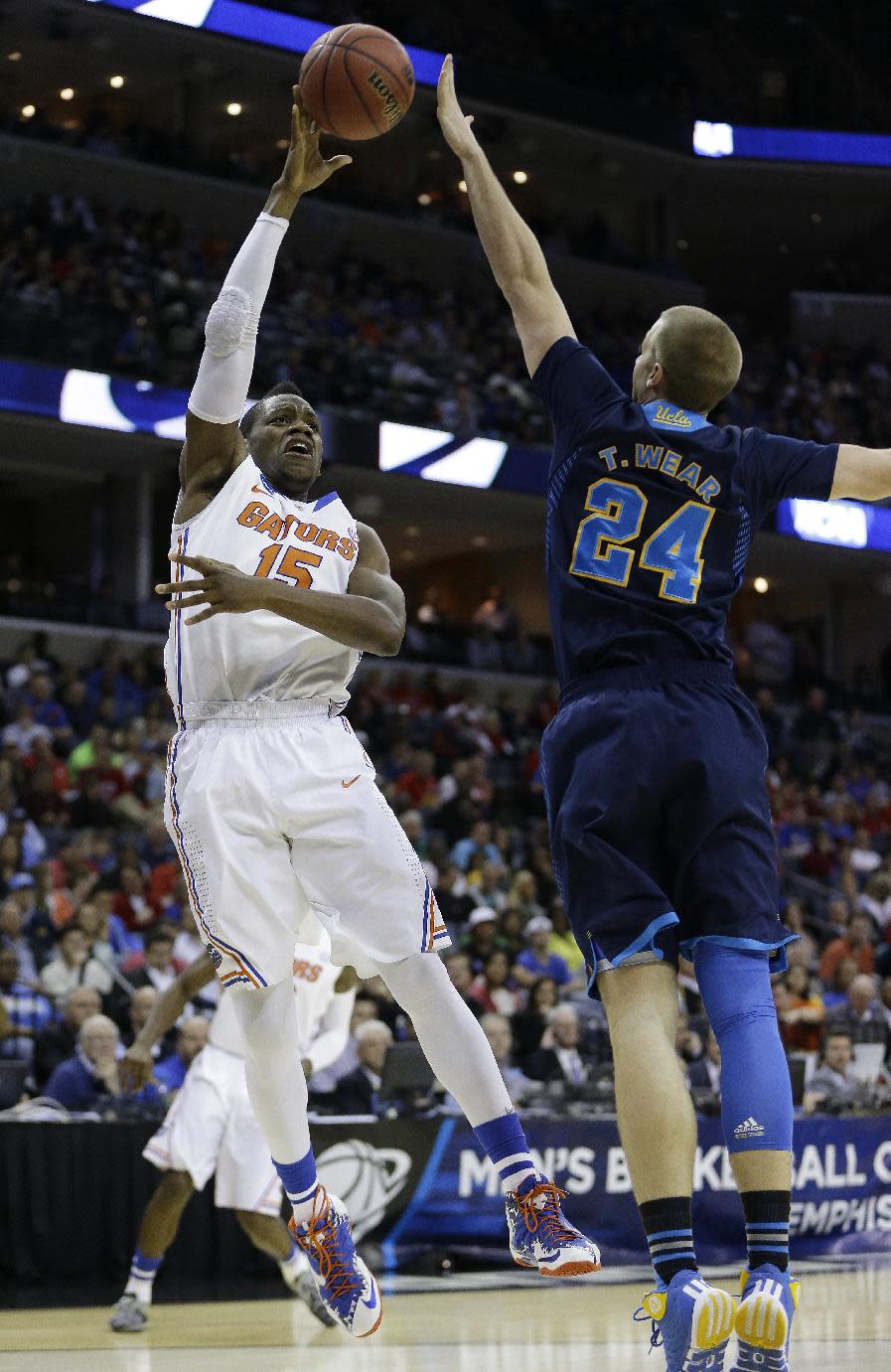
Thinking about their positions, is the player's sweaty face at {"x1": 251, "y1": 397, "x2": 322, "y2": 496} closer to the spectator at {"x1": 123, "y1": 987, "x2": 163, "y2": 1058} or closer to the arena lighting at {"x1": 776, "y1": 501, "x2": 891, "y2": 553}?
the spectator at {"x1": 123, "y1": 987, "x2": 163, "y2": 1058}

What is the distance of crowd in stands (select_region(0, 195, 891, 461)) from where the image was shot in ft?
66.4

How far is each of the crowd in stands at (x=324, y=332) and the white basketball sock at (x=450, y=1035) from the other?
15670 millimetres

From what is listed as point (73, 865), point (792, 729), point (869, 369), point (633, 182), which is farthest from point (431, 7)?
point (73, 865)

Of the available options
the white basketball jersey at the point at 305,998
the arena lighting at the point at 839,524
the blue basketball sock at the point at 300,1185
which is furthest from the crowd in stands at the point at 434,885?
the blue basketball sock at the point at 300,1185

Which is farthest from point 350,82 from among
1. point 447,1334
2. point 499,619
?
point 499,619

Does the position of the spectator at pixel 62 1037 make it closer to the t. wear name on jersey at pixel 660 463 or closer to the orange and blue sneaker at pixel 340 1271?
the orange and blue sneaker at pixel 340 1271

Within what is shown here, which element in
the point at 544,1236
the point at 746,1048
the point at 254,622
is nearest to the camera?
the point at 746,1048

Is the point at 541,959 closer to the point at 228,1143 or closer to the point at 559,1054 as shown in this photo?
the point at 559,1054

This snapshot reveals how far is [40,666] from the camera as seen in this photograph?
57.4ft

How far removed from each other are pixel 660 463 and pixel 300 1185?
2.39m

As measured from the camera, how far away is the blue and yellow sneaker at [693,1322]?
3748mm

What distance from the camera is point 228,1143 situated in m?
8.91

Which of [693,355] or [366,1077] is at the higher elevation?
[693,355]

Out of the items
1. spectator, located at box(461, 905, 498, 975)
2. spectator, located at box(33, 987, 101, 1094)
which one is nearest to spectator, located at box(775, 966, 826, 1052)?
spectator, located at box(461, 905, 498, 975)
